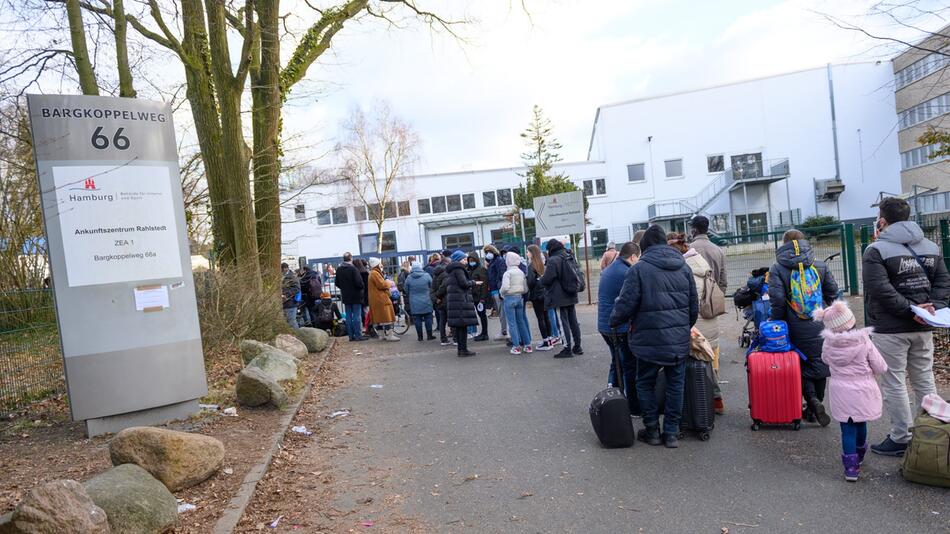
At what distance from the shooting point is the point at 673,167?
4775 cm

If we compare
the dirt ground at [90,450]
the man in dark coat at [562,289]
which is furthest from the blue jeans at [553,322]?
the dirt ground at [90,450]

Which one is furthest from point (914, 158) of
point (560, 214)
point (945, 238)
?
point (945, 238)

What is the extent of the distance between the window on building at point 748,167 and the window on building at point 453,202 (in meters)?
19.6

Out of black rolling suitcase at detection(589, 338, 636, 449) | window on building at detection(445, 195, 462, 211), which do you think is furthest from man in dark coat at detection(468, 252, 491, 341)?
window on building at detection(445, 195, 462, 211)

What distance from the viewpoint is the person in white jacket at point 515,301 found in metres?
11.8

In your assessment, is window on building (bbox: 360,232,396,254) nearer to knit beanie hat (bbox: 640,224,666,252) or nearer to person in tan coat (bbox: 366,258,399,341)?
person in tan coat (bbox: 366,258,399,341)

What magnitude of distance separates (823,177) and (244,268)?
1698 inches

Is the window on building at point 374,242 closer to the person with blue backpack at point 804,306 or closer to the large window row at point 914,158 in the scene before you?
the large window row at point 914,158

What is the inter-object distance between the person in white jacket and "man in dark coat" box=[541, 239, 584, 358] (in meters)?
0.83

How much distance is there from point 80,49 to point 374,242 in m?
42.0

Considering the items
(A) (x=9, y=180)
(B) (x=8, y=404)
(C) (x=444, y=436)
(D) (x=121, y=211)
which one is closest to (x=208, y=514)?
(C) (x=444, y=436)

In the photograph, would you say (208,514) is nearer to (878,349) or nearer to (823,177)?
(878,349)

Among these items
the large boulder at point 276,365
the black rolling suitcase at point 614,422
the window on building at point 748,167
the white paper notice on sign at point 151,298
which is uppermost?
the window on building at point 748,167

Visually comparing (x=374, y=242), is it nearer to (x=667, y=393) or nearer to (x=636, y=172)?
(x=636, y=172)
